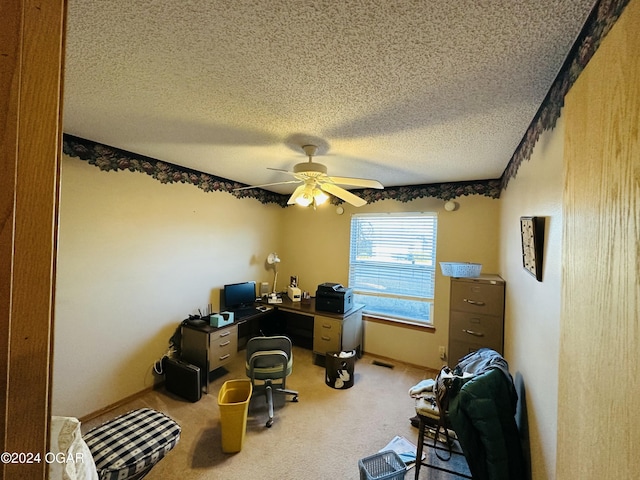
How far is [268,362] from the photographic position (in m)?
2.50

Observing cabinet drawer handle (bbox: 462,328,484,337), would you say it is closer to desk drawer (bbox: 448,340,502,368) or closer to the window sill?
desk drawer (bbox: 448,340,502,368)

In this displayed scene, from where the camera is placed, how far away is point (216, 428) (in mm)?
2227

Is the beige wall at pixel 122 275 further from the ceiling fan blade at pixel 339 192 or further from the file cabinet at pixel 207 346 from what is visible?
the ceiling fan blade at pixel 339 192

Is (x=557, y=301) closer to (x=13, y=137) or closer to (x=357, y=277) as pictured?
(x=13, y=137)

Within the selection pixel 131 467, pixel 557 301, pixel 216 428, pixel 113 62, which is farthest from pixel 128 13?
pixel 216 428

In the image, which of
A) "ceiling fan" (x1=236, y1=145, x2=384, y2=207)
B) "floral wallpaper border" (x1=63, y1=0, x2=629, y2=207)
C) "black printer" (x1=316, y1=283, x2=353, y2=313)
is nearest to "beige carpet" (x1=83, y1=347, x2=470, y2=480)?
"black printer" (x1=316, y1=283, x2=353, y2=313)

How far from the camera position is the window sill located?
333 cm

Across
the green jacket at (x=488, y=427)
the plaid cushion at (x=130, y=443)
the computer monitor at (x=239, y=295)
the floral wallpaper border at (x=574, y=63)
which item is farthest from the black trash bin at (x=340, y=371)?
the floral wallpaper border at (x=574, y=63)

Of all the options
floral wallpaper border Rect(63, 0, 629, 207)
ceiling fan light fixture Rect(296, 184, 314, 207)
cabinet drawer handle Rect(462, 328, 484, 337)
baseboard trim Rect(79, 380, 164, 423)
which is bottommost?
baseboard trim Rect(79, 380, 164, 423)

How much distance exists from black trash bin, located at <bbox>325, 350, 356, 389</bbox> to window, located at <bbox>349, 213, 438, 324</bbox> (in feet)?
3.34

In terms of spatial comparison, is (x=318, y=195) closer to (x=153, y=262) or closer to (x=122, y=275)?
(x=153, y=262)

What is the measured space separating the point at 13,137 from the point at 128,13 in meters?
0.87

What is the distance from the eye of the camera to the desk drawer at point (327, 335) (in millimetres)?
3170

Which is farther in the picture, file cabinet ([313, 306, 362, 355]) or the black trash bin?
file cabinet ([313, 306, 362, 355])
